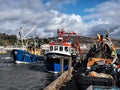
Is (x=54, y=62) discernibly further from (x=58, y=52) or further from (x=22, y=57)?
(x=22, y=57)

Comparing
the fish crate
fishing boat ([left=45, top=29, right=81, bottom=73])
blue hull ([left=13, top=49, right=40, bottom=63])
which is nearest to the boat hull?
fishing boat ([left=45, top=29, right=81, bottom=73])

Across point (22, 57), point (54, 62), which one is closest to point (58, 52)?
point (54, 62)

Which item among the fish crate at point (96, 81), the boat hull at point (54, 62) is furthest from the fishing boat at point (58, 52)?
the fish crate at point (96, 81)

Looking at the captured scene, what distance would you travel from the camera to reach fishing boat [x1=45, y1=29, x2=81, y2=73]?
1612 inches

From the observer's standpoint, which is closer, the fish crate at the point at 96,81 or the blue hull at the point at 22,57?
the fish crate at the point at 96,81

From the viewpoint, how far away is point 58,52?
4131 cm

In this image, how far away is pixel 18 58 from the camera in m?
60.8

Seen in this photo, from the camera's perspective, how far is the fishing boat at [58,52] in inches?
1612

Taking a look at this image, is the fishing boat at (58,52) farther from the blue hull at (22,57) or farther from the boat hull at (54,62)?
the blue hull at (22,57)

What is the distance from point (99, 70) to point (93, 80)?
9.49ft

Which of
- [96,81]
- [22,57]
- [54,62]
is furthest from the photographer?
[22,57]

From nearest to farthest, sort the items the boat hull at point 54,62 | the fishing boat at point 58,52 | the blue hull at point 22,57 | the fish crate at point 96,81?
the fish crate at point 96,81 < the boat hull at point 54,62 < the fishing boat at point 58,52 < the blue hull at point 22,57

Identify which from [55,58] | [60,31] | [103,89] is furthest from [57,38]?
[103,89]

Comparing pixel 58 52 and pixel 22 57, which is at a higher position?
pixel 58 52
